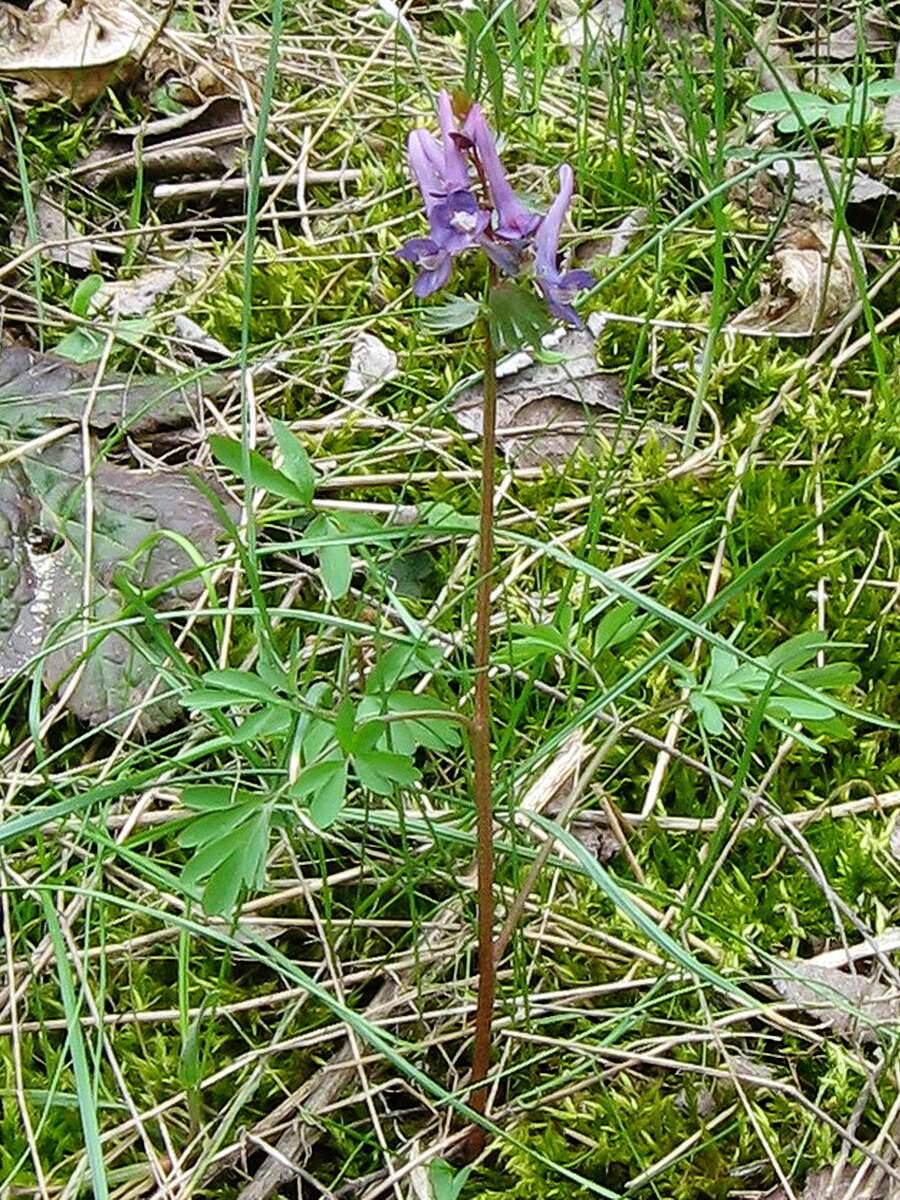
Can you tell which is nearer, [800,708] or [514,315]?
[514,315]

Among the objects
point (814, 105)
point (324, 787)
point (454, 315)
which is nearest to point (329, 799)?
point (324, 787)

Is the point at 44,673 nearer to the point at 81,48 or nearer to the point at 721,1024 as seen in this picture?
the point at 721,1024

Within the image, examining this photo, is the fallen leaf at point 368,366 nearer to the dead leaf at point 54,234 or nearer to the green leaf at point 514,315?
the dead leaf at point 54,234

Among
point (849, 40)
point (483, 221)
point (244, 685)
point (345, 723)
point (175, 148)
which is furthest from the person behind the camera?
point (849, 40)

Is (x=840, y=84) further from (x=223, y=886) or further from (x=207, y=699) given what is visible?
(x=223, y=886)

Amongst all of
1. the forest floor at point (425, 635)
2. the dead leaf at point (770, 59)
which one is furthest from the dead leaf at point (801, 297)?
the dead leaf at point (770, 59)

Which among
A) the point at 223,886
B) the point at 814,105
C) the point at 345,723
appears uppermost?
the point at 814,105

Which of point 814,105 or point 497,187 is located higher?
point 497,187
